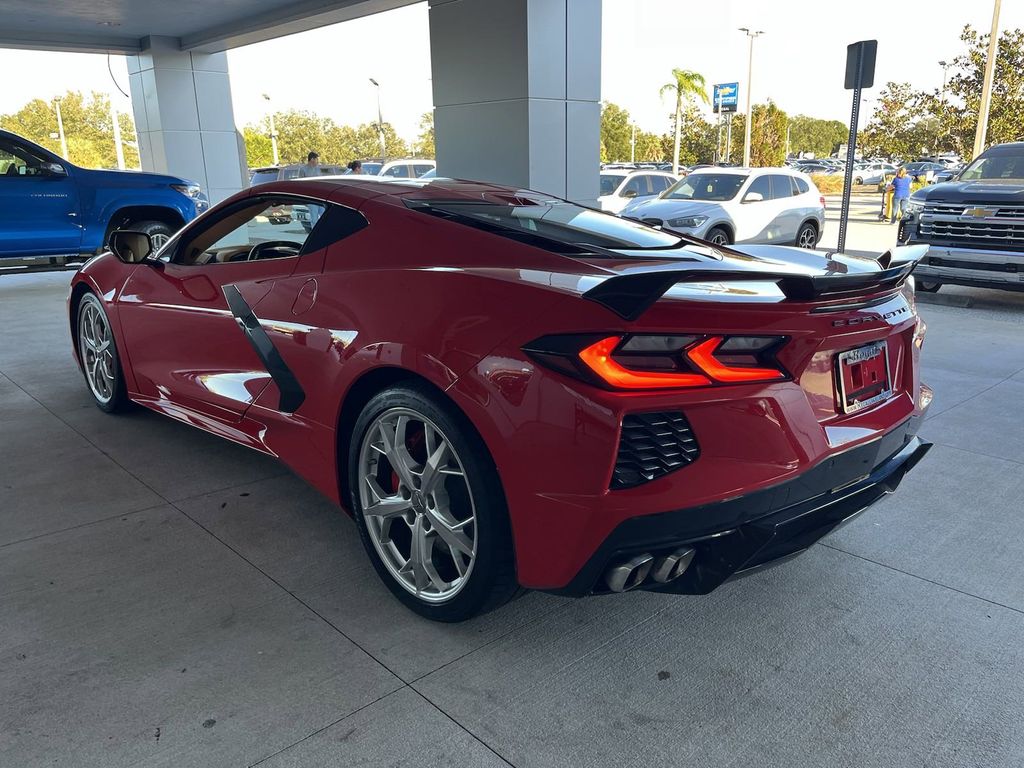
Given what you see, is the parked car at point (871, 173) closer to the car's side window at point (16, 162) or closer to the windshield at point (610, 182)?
the windshield at point (610, 182)

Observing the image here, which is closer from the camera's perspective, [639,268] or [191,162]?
[639,268]

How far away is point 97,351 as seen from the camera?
4.86 metres

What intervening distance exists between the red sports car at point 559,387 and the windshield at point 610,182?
1475cm

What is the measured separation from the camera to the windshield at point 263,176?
21.5m

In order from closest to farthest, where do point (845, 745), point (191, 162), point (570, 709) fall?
point (845, 745), point (570, 709), point (191, 162)

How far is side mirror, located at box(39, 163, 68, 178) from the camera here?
33.0ft

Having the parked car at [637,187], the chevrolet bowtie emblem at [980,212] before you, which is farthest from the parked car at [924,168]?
the chevrolet bowtie emblem at [980,212]

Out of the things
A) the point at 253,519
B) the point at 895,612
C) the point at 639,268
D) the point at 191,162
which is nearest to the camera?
the point at 639,268

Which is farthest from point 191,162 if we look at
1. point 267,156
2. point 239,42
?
point 267,156

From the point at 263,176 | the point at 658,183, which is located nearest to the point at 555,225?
the point at 658,183

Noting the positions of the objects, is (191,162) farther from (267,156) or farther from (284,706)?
(267,156)

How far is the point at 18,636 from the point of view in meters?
2.63

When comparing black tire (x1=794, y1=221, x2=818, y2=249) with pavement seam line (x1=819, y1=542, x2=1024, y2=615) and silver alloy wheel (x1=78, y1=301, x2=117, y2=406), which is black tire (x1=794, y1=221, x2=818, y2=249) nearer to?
pavement seam line (x1=819, y1=542, x2=1024, y2=615)

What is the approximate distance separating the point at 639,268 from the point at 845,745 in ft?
4.88
